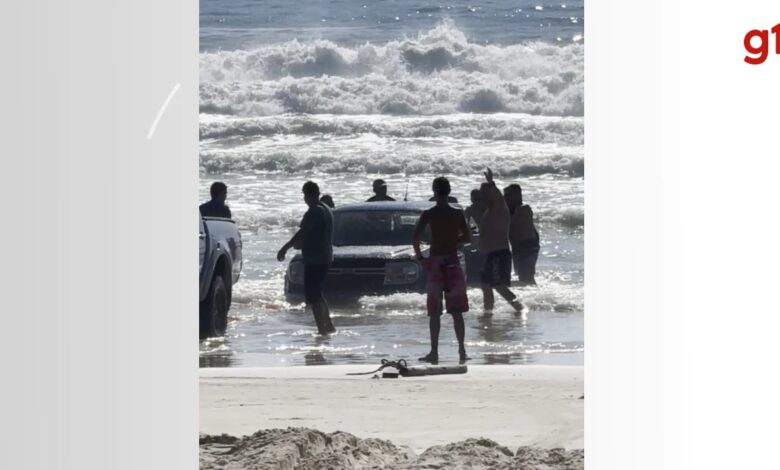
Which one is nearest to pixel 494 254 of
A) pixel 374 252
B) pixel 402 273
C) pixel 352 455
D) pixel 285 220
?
pixel 402 273

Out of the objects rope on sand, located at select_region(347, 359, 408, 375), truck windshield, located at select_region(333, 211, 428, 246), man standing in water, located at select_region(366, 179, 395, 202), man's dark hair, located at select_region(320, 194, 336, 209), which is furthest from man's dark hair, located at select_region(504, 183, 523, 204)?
rope on sand, located at select_region(347, 359, 408, 375)

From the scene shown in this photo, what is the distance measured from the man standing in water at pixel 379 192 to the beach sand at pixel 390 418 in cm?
151

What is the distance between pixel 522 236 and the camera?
1452 centimetres

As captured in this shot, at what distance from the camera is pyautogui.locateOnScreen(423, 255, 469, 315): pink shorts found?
13984 millimetres

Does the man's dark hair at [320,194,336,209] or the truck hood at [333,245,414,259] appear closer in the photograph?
the truck hood at [333,245,414,259]

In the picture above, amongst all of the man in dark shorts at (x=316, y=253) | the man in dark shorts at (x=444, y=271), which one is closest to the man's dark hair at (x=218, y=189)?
the man in dark shorts at (x=316, y=253)

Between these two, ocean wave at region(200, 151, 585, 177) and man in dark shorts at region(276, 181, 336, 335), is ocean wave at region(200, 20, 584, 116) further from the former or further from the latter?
man in dark shorts at region(276, 181, 336, 335)

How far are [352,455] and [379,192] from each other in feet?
9.11

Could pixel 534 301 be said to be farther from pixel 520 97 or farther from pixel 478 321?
pixel 520 97

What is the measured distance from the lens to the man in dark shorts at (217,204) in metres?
14.1
